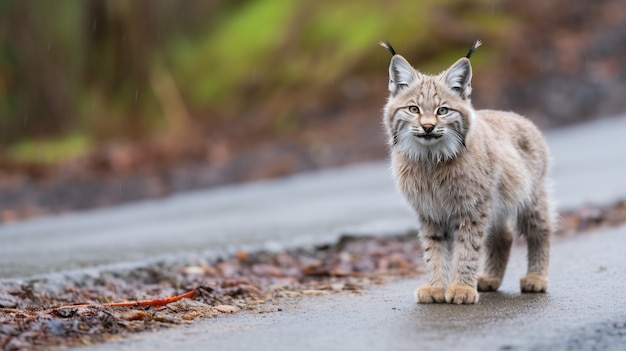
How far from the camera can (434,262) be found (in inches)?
268

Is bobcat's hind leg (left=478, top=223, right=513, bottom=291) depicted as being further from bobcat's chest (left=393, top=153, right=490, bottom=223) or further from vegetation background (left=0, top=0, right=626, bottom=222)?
vegetation background (left=0, top=0, right=626, bottom=222)

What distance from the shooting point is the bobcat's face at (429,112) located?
6.63 meters

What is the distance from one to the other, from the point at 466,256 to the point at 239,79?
64.9 feet

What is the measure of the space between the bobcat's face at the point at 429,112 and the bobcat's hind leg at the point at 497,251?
1058 mm

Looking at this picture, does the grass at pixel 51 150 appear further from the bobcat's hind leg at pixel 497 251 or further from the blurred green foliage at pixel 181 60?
the bobcat's hind leg at pixel 497 251

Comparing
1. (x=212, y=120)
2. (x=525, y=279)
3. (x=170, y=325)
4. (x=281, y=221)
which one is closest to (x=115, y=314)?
(x=170, y=325)

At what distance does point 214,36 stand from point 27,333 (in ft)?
79.5

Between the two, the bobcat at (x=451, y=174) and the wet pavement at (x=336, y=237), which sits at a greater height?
the bobcat at (x=451, y=174)

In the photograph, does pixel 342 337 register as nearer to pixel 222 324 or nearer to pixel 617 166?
pixel 222 324

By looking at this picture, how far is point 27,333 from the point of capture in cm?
521

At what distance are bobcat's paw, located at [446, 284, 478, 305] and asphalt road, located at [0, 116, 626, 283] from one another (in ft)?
13.1

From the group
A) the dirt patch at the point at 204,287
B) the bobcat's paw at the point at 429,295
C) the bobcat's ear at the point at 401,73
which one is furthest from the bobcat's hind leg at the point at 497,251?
the bobcat's ear at the point at 401,73

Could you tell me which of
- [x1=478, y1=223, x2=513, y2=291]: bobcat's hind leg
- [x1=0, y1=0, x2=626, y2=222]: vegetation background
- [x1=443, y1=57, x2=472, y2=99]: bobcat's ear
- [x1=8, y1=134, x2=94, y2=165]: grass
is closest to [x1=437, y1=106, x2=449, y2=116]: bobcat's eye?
[x1=443, y1=57, x2=472, y2=99]: bobcat's ear

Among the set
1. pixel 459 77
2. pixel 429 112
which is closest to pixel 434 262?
pixel 429 112
